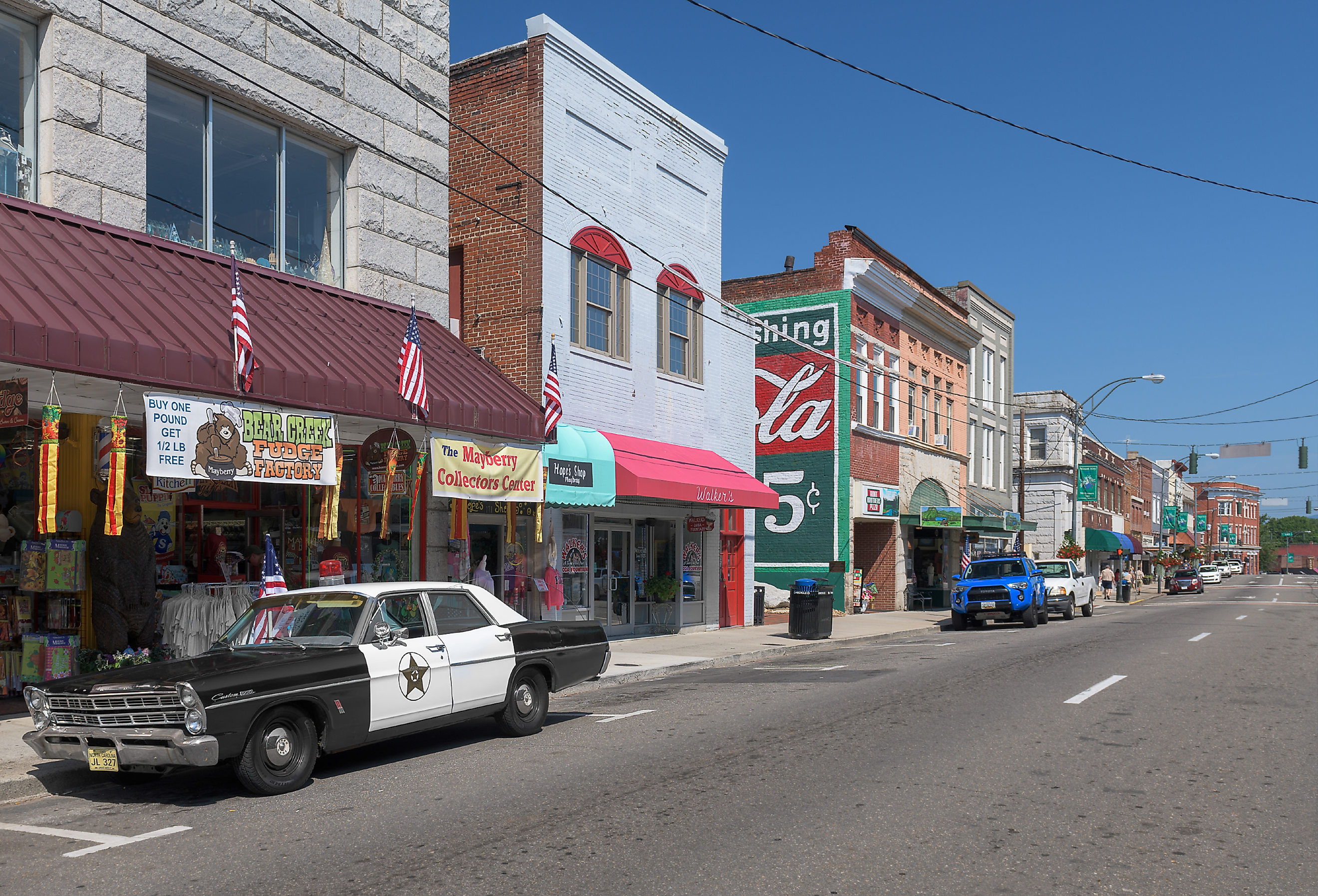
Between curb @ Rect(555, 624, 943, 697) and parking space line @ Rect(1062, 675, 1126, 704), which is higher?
parking space line @ Rect(1062, 675, 1126, 704)

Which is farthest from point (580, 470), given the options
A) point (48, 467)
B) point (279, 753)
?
point (279, 753)

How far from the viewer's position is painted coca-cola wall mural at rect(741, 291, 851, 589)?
3105cm

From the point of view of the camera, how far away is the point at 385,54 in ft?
52.2

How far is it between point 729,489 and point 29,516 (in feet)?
42.6

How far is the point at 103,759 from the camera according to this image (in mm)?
7289

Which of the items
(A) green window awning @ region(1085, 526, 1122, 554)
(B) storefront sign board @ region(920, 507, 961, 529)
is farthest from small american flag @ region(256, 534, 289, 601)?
(A) green window awning @ region(1085, 526, 1122, 554)

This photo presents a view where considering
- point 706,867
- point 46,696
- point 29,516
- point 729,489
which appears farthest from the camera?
point 729,489

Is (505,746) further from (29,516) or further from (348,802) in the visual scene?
(29,516)

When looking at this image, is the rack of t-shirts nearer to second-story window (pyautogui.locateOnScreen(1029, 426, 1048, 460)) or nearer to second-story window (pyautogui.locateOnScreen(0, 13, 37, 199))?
second-story window (pyautogui.locateOnScreen(0, 13, 37, 199))

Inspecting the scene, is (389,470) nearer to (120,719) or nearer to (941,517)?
(120,719)

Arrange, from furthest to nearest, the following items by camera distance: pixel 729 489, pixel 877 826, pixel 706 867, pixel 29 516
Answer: pixel 729 489
pixel 29 516
pixel 877 826
pixel 706 867

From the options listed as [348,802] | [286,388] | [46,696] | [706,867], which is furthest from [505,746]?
[286,388]

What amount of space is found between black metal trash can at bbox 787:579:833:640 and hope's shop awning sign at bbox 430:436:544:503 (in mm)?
7830

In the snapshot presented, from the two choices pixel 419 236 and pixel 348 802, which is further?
pixel 419 236
